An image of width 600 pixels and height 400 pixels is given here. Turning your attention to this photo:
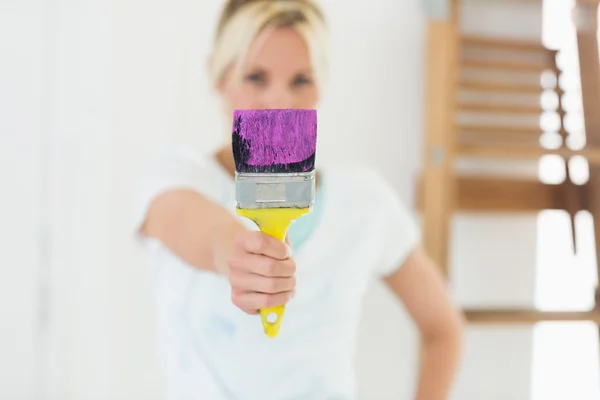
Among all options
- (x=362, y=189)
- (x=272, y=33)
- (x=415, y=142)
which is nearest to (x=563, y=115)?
(x=415, y=142)

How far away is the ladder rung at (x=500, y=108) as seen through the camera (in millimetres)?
→ 1028

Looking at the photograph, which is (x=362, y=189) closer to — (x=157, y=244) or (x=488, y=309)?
(x=157, y=244)

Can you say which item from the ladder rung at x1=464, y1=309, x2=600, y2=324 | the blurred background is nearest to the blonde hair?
the blurred background

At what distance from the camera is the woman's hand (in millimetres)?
403

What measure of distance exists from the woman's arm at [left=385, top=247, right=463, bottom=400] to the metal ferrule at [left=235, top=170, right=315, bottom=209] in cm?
46

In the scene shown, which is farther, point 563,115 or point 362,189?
point 563,115

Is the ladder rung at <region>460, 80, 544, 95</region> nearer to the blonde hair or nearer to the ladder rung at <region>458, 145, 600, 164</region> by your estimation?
the ladder rung at <region>458, 145, 600, 164</region>

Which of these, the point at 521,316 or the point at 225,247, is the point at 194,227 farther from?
the point at 521,316

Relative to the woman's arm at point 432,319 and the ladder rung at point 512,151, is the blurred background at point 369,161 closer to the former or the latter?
the ladder rung at point 512,151

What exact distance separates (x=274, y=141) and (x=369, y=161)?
0.68 meters

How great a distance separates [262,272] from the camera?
40 cm

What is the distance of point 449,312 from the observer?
2.71ft

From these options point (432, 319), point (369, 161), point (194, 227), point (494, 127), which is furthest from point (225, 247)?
point (494, 127)

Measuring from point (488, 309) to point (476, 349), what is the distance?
14cm
